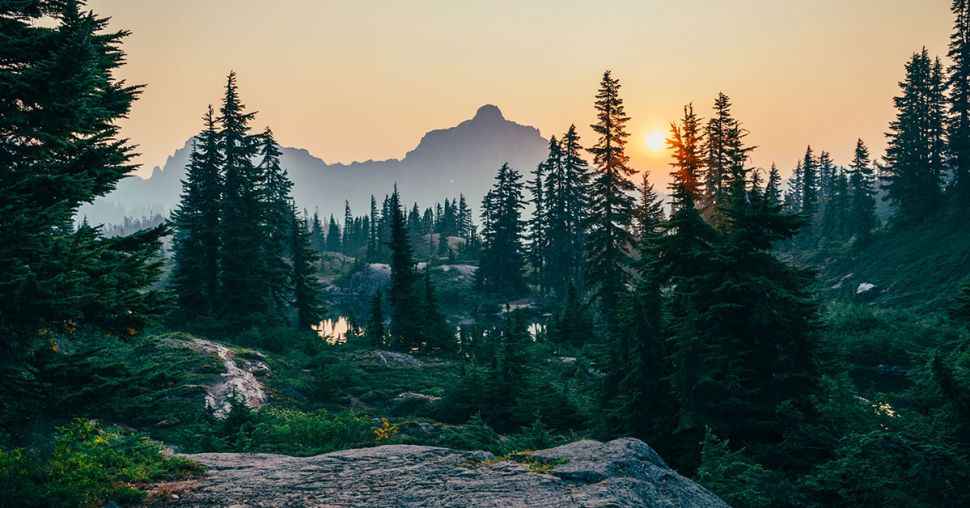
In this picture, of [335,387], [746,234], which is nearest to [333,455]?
[746,234]

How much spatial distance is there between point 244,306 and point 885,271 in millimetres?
56440

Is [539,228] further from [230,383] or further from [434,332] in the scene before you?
[230,383]

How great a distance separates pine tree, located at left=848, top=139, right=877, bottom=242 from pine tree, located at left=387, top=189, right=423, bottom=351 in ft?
172

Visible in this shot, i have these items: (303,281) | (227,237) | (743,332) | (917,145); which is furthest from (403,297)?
(917,145)

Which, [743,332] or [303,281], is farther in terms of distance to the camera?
[303,281]

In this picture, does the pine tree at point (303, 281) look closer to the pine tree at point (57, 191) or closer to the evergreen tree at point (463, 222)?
the pine tree at point (57, 191)

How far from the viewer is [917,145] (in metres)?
56.4

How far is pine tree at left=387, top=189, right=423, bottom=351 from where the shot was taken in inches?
1385

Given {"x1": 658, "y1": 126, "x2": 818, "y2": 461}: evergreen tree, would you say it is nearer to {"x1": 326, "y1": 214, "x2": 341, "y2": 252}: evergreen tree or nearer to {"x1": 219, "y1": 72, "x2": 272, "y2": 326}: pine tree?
{"x1": 219, "y1": 72, "x2": 272, "y2": 326}: pine tree

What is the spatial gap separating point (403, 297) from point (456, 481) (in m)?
30.0

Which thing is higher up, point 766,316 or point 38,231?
point 38,231

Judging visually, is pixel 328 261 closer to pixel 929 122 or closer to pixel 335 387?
pixel 335 387

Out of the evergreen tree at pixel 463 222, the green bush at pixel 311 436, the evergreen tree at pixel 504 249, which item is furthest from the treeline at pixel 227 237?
the evergreen tree at pixel 463 222

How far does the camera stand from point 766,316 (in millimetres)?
11242
